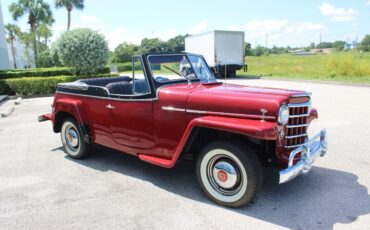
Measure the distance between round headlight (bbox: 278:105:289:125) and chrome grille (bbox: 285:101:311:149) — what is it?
16 cm

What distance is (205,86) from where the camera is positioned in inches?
167

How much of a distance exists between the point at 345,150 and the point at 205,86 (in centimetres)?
291

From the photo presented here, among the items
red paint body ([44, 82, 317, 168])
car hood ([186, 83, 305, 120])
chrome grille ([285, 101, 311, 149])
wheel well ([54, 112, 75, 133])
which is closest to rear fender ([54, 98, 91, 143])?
red paint body ([44, 82, 317, 168])

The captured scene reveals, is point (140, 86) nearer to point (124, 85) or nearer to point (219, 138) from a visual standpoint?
point (124, 85)

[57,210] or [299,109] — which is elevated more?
[299,109]

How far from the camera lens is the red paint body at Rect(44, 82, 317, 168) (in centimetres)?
334

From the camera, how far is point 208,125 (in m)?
3.46

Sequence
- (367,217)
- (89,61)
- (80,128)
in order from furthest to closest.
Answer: (89,61) → (80,128) → (367,217)

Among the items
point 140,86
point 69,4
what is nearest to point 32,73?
point 140,86

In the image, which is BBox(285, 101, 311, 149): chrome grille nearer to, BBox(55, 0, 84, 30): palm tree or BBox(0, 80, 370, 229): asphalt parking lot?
BBox(0, 80, 370, 229): asphalt parking lot

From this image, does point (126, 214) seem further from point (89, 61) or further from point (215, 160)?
point (89, 61)

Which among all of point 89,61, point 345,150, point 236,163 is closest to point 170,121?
point 236,163

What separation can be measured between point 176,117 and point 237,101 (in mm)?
801

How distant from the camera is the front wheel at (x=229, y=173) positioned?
3.36 metres
